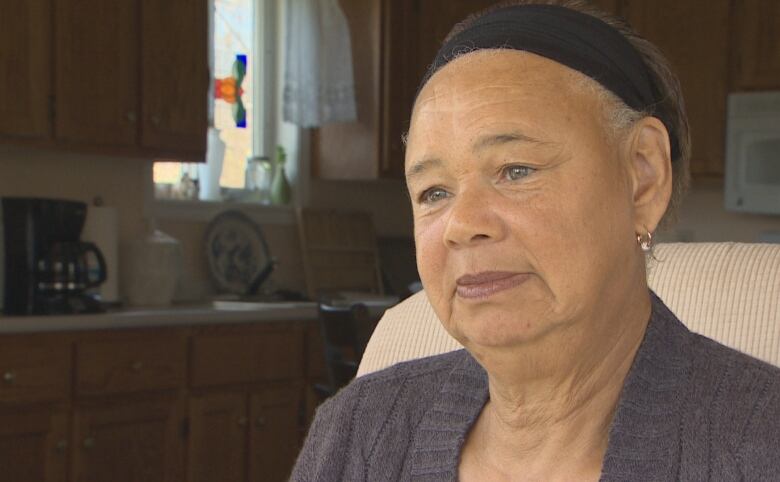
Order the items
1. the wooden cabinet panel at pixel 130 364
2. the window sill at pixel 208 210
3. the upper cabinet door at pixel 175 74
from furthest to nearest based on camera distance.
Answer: the window sill at pixel 208 210, the upper cabinet door at pixel 175 74, the wooden cabinet panel at pixel 130 364

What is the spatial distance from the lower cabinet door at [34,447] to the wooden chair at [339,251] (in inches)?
65.8

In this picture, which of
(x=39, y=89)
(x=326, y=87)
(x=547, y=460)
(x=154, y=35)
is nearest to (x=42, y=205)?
(x=39, y=89)

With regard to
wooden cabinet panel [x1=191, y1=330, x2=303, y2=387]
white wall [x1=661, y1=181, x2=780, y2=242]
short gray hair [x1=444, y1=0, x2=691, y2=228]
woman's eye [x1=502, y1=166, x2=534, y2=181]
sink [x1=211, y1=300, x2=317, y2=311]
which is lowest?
wooden cabinet panel [x1=191, y1=330, x2=303, y2=387]

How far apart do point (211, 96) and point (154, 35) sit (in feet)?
1.87

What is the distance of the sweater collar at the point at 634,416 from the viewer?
97 cm

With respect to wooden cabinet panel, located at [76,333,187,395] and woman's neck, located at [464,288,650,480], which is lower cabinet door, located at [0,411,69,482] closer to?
wooden cabinet panel, located at [76,333,187,395]

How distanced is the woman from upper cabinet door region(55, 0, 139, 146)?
292 cm

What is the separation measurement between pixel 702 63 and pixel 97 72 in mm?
2798

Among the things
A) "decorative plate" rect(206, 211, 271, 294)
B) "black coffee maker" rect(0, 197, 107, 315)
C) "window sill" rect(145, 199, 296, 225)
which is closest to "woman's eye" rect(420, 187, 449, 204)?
"black coffee maker" rect(0, 197, 107, 315)

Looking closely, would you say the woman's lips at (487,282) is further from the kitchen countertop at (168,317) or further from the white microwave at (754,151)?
the white microwave at (754,151)

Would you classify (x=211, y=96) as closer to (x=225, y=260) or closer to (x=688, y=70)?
(x=225, y=260)

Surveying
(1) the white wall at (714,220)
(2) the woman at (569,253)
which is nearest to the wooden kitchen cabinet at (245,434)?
(1) the white wall at (714,220)

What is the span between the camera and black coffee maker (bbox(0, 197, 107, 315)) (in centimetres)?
362

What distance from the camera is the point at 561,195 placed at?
96 cm
